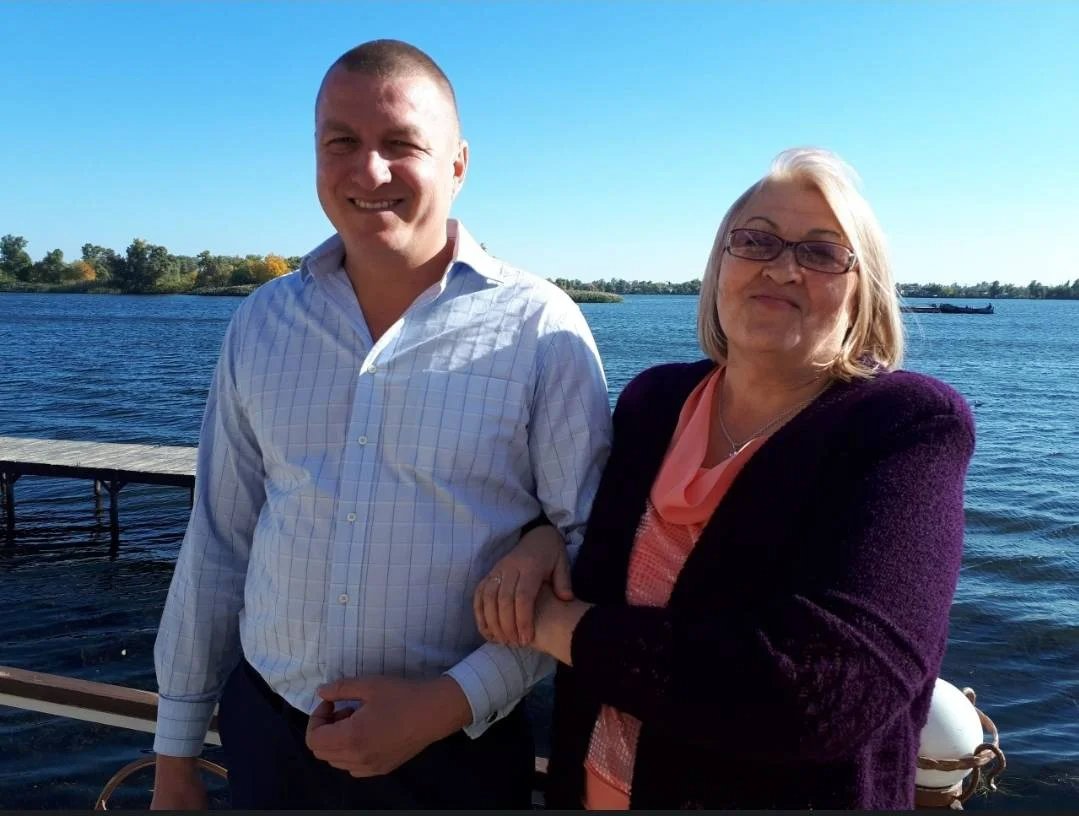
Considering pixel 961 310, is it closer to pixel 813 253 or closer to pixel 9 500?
pixel 9 500

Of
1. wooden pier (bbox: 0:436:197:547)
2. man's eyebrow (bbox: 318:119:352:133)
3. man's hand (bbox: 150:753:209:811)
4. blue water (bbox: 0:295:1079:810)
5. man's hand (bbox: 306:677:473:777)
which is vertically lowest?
blue water (bbox: 0:295:1079:810)

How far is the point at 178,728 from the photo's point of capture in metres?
2.33

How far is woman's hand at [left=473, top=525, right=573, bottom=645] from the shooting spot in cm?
188

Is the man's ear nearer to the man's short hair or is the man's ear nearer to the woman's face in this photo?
the man's short hair

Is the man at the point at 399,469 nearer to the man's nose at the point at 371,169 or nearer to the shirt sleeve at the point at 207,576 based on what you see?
the man's nose at the point at 371,169

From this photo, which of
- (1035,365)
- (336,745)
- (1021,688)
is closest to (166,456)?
(1021,688)

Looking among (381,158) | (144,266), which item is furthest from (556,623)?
(144,266)

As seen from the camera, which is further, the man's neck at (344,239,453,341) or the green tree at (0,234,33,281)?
the green tree at (0,234,33,281)

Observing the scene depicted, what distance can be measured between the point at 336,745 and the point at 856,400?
4.26 ft

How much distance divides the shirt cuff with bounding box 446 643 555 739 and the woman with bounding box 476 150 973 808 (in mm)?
80

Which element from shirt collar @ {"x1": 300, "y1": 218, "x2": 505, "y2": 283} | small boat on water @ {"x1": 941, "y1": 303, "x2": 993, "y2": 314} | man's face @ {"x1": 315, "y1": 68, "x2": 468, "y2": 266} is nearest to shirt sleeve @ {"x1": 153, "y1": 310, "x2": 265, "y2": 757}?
shirt collar @ {"x1": 300, "y1": 218, "x2": 505, "y2": 283}

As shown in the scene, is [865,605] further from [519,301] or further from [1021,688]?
[1021,688]

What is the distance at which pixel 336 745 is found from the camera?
188cm

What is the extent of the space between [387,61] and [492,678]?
1435 mm
